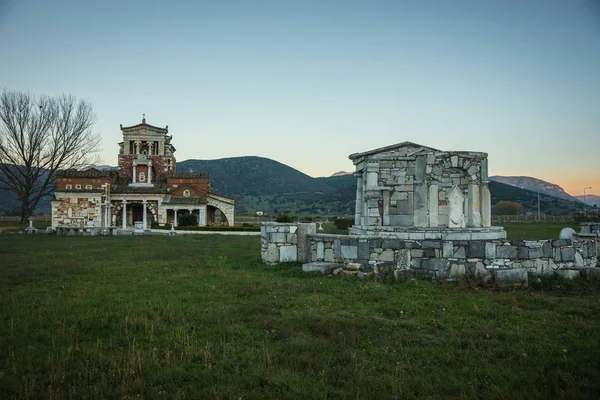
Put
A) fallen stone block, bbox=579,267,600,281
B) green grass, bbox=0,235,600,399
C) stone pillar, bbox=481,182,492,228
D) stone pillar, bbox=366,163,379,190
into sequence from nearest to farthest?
green grass, bbox=0,235,600,399 < fallen stone block, bbox=579,267,600,281 < stone pillar, bbox=481,182,492,228 < stone pillar, bbox=366,163,379,190

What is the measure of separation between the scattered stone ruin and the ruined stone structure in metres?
0.03

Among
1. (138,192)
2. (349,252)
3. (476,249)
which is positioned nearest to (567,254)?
(476,249)

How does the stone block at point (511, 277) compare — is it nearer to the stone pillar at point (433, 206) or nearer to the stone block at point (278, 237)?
the stone pillar at point (433, 206)

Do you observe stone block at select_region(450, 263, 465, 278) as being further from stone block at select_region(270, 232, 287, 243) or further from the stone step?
stone block at select_region(270, 232, 287, 243)

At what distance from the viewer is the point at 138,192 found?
4544 centimetres

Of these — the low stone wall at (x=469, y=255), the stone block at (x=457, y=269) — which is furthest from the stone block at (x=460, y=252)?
the stone block at (x=457, y=269)

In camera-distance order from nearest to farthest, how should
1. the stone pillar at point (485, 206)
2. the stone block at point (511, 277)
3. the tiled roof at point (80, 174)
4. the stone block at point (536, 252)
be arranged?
the stone block at point (511, 277) → the stone block at point (536, 252) → the stone pillar at point (485, 206) → the tiled roof at point (80, 174)

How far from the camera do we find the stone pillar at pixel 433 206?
13.9 meters

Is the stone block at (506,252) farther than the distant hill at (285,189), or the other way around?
the distant hill at (285,189)

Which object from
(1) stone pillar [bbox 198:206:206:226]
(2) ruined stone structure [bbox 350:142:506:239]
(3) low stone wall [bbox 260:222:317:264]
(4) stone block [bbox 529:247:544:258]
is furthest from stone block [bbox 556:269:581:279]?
(1) stone pillar [bbox 198:206:206:226]

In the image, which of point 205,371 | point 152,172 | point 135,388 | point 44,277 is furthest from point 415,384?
point 152,172

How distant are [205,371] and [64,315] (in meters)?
3.63

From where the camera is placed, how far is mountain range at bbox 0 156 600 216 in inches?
4599

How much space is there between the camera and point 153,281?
9.84m
